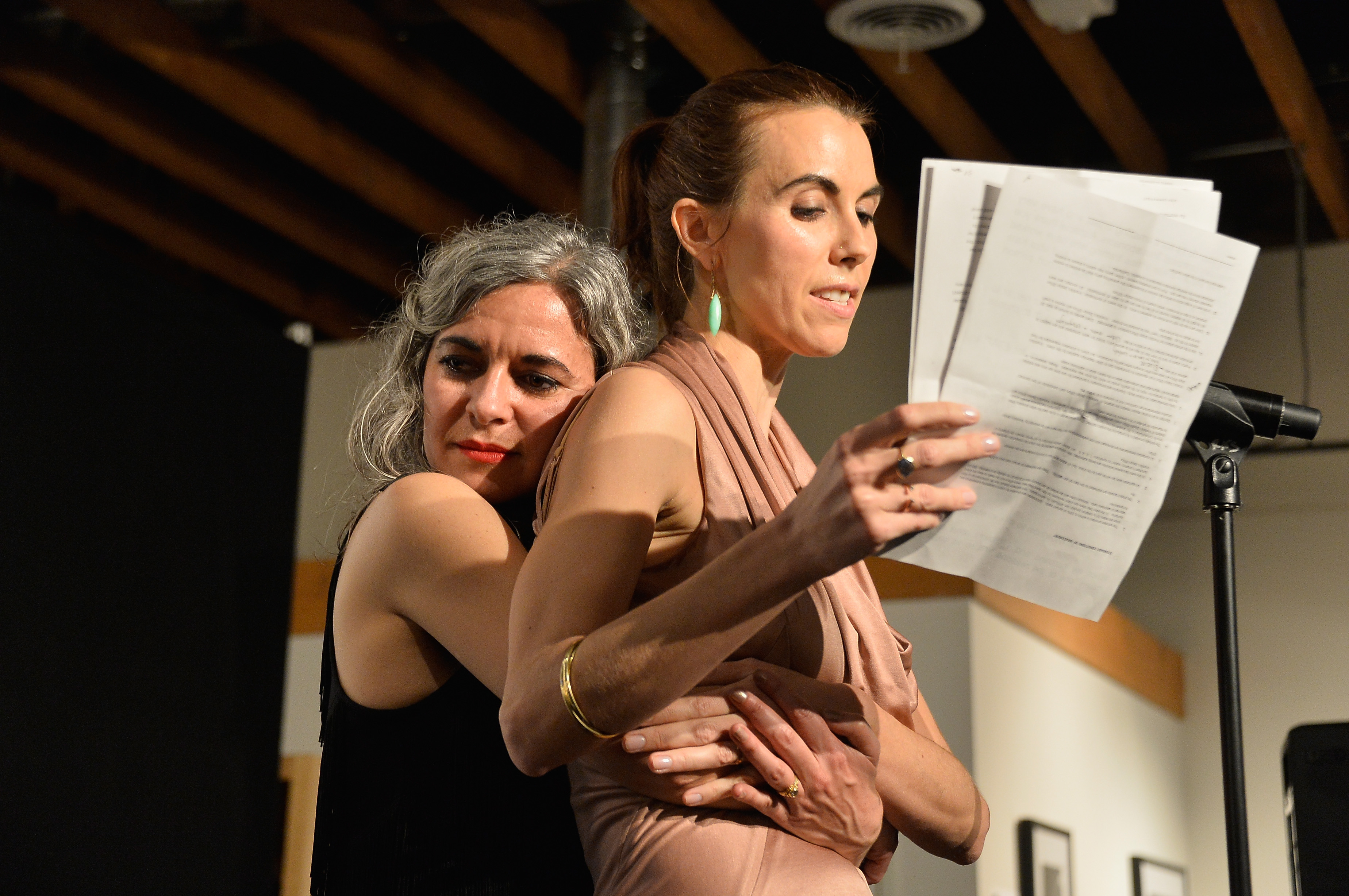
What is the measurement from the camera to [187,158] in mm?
5809

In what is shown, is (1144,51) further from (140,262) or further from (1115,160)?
(140,262)

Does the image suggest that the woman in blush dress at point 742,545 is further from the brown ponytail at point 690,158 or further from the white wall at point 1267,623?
the white wall at point 1267,623

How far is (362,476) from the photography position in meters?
1.98

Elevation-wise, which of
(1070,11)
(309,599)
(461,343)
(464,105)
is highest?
(464,105)

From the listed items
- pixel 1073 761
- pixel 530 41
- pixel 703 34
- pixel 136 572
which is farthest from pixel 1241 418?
pixel 1073 761

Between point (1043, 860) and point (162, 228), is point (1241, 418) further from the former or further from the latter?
point (162, 228)

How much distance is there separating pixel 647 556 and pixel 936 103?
4066mm

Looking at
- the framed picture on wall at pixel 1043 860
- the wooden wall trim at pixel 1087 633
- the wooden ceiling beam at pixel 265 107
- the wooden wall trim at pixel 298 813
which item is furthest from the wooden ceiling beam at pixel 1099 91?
the wooden wall trim at pixel 298 813

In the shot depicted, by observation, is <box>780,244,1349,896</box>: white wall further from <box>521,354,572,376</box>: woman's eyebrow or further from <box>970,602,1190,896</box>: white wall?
<box>521,354,572,376</box>: woman's eyebrow

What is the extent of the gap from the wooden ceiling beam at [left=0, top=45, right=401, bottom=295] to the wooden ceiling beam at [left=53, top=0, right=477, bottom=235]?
8.3 inches

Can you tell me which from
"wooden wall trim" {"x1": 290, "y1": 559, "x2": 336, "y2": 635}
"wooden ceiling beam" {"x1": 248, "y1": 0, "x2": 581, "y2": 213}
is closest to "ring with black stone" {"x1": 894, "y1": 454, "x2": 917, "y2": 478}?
"wooden ceiling beam" {"x1": 248, "y1": 0, "x2": 581, "y2": 213}

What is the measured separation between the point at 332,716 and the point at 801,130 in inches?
34.6

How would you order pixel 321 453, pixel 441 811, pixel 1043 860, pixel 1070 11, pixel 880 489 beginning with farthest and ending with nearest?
pixel 321 453 → pixel 1043 860 → pixel 1070 11 → pixel 441 811 → pixel 880 489

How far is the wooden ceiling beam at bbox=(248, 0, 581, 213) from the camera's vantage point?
4574mm
